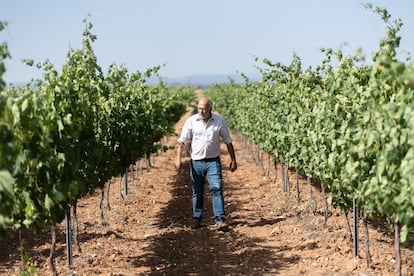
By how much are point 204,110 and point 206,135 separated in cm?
35

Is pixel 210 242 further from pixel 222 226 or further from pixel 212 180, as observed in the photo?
pixel 212 180

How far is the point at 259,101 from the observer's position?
11711 millimetres

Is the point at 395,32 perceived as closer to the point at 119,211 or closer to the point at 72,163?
the point at 72,163

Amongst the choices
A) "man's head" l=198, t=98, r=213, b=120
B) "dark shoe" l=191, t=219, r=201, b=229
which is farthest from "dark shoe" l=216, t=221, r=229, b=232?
"man's head" l=198, t=98, r=213, b=120

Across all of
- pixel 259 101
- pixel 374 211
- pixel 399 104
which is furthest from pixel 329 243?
pixel 259 101

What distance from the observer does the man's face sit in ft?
24.9

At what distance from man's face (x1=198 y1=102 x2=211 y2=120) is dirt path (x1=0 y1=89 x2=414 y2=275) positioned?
163 cm

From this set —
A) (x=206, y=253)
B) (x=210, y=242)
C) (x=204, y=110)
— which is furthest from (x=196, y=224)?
(x=204, y=110)

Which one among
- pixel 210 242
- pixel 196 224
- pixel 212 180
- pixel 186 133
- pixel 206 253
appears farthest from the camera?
pixel 196 224

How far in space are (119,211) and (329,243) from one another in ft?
13.0

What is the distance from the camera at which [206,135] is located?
7688 mm

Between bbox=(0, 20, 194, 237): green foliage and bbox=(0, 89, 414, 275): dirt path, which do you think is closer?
bbox=(0, 20, 194, 237): green foliage

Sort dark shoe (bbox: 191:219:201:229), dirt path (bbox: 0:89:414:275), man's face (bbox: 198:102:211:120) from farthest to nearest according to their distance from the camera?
1. dark shoe (bbox: 191:219:201:229)
2. man's face (bbox: 198:102:211:120)
3. dirt path (bbox: 0:89:414:275)

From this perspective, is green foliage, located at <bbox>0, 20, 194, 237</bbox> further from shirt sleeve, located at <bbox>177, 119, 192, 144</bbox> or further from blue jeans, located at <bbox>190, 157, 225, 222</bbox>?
blue jeans, located at <bbox>190, 157, 225, 222</bbox>
